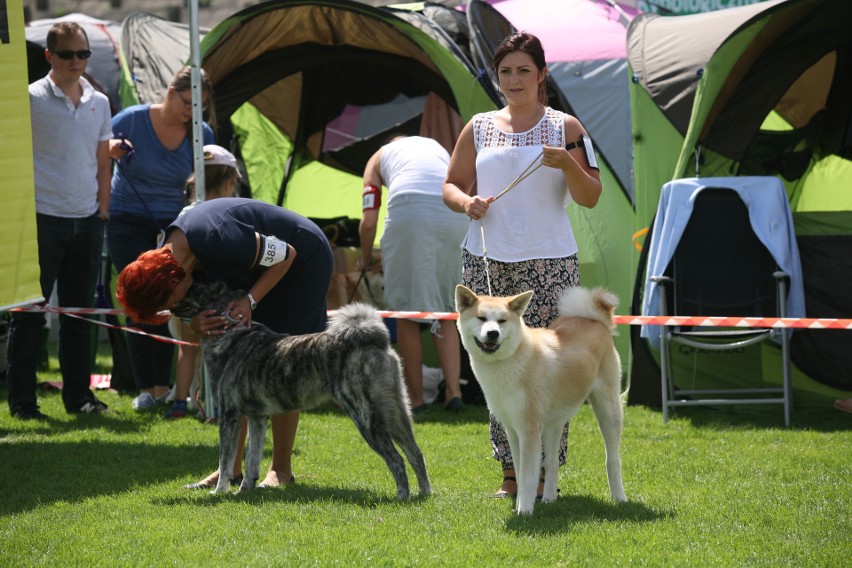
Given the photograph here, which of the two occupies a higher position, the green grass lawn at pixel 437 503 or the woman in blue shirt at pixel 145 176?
the woman in blue shirt at pixel 145 176

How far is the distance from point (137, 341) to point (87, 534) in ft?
10.5

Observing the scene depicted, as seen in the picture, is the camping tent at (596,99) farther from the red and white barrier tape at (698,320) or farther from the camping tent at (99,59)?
the camping tent at (99,59)

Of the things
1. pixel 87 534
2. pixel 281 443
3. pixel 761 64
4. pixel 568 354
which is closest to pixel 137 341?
pixel 281 443

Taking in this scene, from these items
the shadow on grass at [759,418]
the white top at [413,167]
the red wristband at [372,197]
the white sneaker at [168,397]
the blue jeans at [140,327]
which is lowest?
the shadow on grass at [759,418]

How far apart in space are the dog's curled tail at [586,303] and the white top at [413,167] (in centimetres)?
247

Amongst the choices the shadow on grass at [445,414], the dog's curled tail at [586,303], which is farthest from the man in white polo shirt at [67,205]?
the dog's curled tail at [586,303]

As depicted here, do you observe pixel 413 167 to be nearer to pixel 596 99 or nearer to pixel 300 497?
pixel 596 99

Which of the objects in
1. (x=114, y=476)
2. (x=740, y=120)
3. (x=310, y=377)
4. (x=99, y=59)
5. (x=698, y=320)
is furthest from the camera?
(x=99, y=59)

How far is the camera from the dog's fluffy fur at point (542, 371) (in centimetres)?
407

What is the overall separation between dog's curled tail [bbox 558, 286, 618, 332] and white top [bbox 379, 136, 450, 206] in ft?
8.11

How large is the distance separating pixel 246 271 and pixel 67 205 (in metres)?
2.41

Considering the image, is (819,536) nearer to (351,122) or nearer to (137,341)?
(137,341)

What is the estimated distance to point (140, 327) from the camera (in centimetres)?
737

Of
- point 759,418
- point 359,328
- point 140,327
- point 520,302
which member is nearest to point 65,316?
point 140,327
